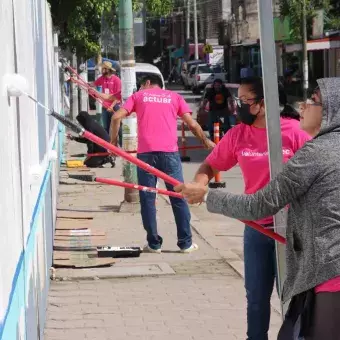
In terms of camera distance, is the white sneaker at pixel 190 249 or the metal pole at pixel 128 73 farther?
the metal pole at pixel 128 73

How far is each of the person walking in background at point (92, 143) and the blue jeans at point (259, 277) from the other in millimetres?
11264

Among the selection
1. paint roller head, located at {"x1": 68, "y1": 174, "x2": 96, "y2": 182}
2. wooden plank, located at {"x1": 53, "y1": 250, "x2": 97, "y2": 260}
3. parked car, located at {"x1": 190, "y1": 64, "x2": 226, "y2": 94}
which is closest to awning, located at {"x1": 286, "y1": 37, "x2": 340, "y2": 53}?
parked car, located at {"x1": 190, "y1": 64, "x2": 226, "y2": 94}

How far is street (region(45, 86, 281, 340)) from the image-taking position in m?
6.54

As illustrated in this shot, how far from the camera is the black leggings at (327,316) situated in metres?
3.73

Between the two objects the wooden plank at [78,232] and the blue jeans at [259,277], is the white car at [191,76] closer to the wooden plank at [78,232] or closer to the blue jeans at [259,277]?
the wooden plank at [78,232]

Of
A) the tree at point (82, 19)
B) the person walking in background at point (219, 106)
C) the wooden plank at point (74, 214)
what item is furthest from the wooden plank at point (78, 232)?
the person walking in background at point (219, 106)

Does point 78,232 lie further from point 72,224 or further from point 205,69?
point 205,69

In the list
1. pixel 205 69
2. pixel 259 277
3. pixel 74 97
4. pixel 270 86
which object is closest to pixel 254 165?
pixel 259 277

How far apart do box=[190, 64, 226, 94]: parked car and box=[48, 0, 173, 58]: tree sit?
107 ft

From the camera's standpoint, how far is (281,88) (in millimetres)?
5895

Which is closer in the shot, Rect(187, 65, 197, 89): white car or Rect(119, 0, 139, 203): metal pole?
Rect(119, 0, 139, 203): metal pole

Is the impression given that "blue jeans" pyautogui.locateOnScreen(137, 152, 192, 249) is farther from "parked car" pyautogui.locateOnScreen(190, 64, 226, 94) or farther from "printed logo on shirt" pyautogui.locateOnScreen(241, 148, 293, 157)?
"parked car" pyautogui.locateOnScreen(190, 64, 226, 94)

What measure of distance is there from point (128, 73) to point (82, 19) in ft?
30.1

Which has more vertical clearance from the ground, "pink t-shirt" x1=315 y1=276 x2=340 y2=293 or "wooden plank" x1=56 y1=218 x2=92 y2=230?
"pink t-shirt" x1=315 y1=276 x2=340 y2=293
